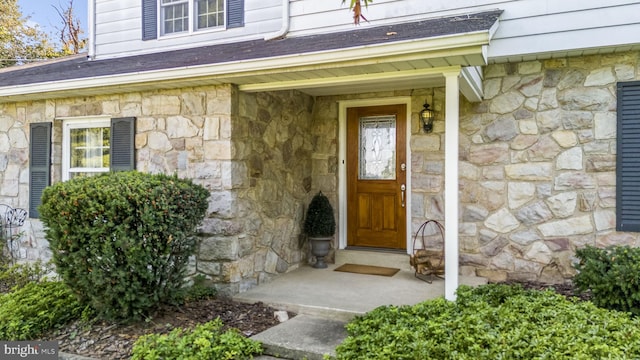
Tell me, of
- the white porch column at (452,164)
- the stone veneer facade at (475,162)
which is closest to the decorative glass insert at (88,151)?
the stone veneer facade at (475,162)

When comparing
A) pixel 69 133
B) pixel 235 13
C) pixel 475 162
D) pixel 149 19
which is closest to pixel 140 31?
pixel 149 19

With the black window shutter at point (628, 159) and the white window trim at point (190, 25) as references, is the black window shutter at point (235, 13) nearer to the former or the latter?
the white window trim at point (190, 25)

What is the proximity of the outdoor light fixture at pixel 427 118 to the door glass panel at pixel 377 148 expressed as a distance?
50cm

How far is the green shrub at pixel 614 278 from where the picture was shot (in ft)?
10.2

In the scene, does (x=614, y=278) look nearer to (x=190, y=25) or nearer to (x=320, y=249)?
(x=320, y=249)

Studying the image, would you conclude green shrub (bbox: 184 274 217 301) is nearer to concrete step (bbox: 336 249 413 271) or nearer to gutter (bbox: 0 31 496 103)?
concrete step (bbox: 336 249 413 271)

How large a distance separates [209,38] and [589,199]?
4962 millimetres

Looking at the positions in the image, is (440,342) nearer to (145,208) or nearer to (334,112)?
(145,208)

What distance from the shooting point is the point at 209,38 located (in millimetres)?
6082

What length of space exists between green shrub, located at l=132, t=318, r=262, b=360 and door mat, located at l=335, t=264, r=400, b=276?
2.26m

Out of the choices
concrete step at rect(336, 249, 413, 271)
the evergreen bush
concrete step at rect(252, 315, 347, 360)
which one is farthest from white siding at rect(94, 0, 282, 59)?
concrete step at rect(252, 315, 347, 360)

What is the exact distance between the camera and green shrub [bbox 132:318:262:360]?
3035 mm

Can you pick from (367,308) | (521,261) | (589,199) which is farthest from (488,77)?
(367,308)

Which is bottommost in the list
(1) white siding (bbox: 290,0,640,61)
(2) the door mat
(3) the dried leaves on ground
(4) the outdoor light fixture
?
(3) the dried leaves on ground
